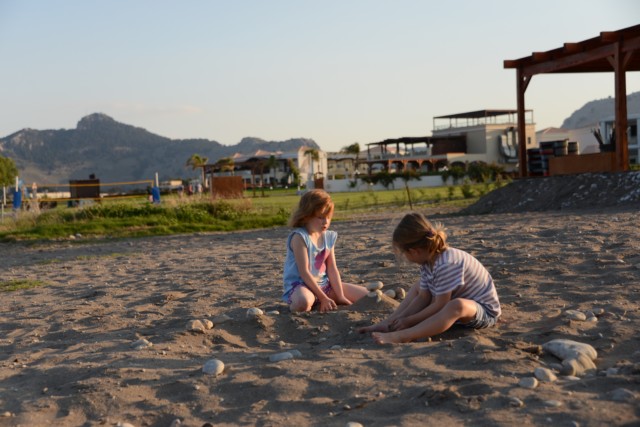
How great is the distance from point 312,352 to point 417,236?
88 cm

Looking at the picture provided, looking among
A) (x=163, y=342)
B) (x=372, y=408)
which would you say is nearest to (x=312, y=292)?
(x=163, y=342)

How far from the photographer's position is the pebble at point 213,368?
3.40m

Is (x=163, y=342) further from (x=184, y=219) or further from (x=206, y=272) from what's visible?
(x=184, y=219)

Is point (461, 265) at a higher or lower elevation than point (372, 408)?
higher

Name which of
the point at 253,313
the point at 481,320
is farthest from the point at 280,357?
the point at 481,320

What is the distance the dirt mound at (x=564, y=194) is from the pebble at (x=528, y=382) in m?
10.5

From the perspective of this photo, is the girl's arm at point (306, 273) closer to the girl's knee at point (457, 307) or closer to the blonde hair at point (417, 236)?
the blonde hair at point (417, 236)

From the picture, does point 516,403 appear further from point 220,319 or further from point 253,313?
point 220,319

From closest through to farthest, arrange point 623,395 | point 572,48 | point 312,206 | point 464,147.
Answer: point 623,395, point 312,206, point 572,48, point 464,147

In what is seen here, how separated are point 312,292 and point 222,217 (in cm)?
1168

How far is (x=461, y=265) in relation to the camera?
405 cm

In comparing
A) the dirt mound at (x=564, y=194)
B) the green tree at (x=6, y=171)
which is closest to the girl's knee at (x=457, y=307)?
the dirt mound at (x=564, y=194)

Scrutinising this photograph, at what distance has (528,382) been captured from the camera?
2934mm

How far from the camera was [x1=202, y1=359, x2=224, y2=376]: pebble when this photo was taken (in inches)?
134
